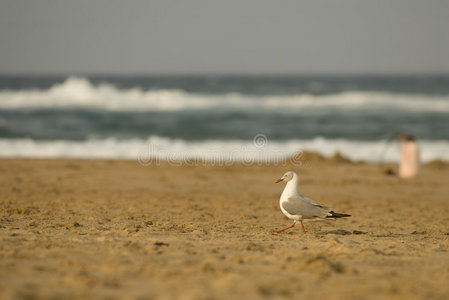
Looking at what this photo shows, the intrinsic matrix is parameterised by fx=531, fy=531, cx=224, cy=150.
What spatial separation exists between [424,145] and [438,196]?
318 inches

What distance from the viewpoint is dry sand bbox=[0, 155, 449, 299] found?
3799mm

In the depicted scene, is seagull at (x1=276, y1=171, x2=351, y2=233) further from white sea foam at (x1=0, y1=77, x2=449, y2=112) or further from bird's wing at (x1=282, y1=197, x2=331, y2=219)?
white sea foam at (x1=0, y1=77, x2=449, y2=112)

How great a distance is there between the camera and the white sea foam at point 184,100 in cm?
2775

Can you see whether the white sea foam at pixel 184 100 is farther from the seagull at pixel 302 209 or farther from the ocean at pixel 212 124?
the seagull at pixel 302 209

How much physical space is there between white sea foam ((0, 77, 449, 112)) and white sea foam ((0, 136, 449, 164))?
31.5ft

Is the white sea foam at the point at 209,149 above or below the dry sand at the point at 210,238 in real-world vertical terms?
above

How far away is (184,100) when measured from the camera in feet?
98.1

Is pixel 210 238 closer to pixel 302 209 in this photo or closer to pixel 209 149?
pixel 302 209

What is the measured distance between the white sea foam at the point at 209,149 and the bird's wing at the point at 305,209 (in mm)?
7235

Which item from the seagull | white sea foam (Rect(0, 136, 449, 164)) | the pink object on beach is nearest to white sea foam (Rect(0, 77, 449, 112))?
white sea foam (Rect(0, 136, 449, 164))

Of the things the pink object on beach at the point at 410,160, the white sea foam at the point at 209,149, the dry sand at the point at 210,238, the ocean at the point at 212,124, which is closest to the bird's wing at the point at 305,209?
the dry sand at the point at 210,238

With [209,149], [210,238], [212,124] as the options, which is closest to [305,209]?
[210,238]

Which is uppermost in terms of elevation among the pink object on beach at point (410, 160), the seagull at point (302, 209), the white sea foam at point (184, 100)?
the white sea foam at point (184, 100)

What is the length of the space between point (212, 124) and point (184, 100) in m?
8.28
